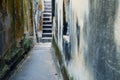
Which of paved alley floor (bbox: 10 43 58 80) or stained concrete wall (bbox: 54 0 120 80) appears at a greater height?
stained concrete wall (bbox: 54 0 120 80)

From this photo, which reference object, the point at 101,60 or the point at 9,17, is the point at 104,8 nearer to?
the point at 101,60

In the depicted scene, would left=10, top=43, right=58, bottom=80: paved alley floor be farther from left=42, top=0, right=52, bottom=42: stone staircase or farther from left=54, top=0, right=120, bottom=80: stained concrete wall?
left=42, top=0, right=52, bottom=42: stone staircase

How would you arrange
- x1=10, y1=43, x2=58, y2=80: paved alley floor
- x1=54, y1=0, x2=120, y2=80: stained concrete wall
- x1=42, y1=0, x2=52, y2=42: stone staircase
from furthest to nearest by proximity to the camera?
x1=42, y1=0, x2=52, y2=42: stone staircase
x1=10, y1=43, x2=58, y2=80: paved alley floor
x1=54, y1=0, x2=120, y2=80: stained concrete wall

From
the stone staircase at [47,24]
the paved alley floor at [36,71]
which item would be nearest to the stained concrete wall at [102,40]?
the paved alley floor at [36,71]

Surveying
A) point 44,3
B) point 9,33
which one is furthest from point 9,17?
point 44,3

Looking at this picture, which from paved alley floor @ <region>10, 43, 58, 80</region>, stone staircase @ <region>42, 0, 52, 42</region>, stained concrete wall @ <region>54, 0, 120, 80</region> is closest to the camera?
stained concrete wall @ <region>54, 0, 120, 80</region>

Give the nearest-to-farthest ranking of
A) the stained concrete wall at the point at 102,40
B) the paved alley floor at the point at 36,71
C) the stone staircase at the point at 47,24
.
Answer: the stained concrete wall at the point at 102,40
the paved alley floor at the point at 36,71
the stone staircase at the point at 47,24

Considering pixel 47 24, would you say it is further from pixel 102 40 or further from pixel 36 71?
pixel 102 40

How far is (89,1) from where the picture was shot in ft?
11.0

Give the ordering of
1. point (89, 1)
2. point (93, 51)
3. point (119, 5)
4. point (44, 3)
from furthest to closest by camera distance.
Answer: point (44, 3)
point (89, 1)
point (93, 51)
point (119, 5)

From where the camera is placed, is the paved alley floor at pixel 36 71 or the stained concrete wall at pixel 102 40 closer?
the stained concrete wall at pixel 102 40

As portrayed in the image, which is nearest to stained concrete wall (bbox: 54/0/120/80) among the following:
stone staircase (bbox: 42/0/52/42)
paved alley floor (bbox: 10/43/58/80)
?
paved alley floor (bbox: 10/43/58/80)

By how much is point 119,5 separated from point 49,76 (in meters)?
A: 6.03

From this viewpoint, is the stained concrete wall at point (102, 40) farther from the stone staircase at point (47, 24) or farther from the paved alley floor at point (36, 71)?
the stone staircase at point (47, 24)
